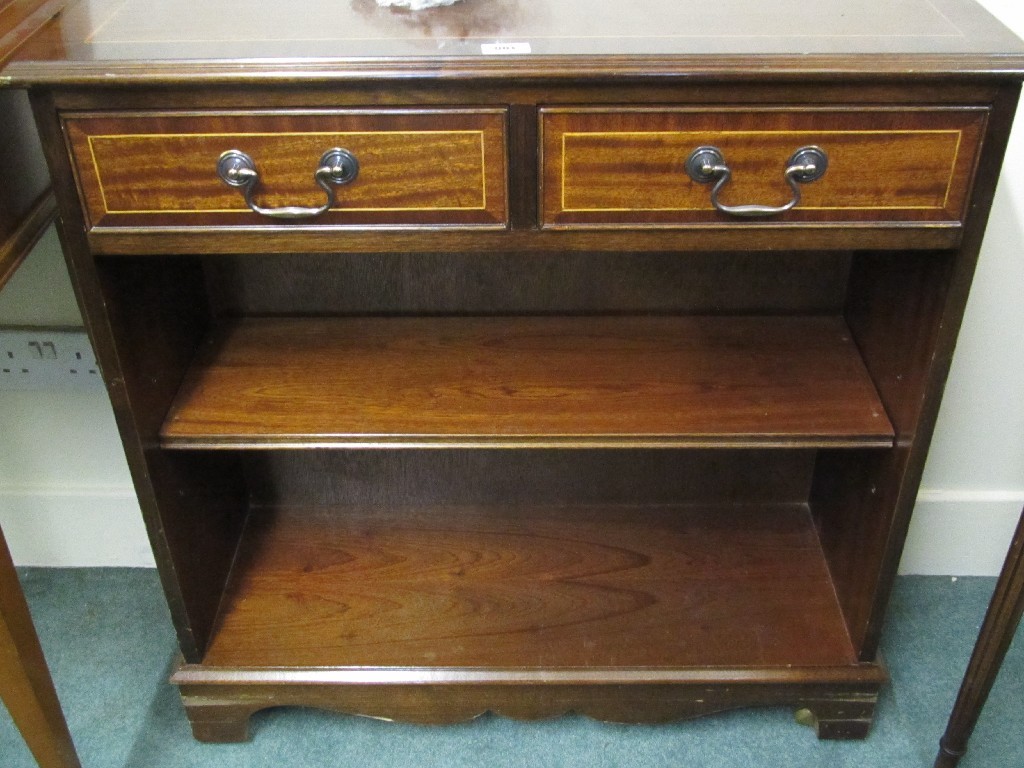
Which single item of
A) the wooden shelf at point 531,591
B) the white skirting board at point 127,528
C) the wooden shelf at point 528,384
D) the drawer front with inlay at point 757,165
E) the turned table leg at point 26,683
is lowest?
the white skirting board at point 127,528

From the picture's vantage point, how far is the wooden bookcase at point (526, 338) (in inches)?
32.4

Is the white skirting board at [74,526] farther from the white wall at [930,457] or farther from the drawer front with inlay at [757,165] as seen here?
the drawer front with inlay at [757,165]

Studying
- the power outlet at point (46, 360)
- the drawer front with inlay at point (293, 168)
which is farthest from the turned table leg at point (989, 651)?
the power outlet at point (46, 360)

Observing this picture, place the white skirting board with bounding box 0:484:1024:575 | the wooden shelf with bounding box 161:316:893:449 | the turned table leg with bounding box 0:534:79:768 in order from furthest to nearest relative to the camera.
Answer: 1. the white skirting board with bounding box 0:484:1024:575
2. the wooden shelf with bounding box 161:316:893:449
3. the turned table leg with bounding box 0:534:79:768

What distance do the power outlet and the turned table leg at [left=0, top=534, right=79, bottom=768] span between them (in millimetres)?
397

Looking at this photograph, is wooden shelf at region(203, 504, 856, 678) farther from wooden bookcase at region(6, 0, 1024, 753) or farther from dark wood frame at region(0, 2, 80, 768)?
dark wood frame at region(0, 2, 80, 768)

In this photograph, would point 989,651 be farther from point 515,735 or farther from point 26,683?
point 26,683

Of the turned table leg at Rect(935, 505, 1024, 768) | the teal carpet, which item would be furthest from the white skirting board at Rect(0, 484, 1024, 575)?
the turned table leg at Rect(935, 505, 1024, 768)

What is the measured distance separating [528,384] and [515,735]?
44 cm

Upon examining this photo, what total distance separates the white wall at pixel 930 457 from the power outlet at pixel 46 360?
2cm

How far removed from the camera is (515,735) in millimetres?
1256

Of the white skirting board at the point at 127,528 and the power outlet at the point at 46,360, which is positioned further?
the white skirting board at the point at 127,528

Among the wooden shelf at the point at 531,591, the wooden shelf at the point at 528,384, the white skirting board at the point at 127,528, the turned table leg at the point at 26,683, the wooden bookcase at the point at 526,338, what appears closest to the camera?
the wooden bookcase at the point at 526,338

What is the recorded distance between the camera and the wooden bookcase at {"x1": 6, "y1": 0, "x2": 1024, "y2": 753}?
32.4 inches
